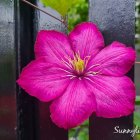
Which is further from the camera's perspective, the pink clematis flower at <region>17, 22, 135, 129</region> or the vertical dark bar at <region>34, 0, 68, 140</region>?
the vertical dark bar at <region>34, 0, 68, 140</region>

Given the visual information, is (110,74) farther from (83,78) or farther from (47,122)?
(47,122)

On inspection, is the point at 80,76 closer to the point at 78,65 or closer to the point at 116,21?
the point at 78,65

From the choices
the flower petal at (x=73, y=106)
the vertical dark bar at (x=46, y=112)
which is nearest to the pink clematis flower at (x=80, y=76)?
the flower petal at (x=73, y=106)

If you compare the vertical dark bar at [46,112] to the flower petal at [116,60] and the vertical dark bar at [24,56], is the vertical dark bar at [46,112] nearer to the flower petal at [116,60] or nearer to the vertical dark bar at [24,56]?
the vertical dark bar at [24,56]

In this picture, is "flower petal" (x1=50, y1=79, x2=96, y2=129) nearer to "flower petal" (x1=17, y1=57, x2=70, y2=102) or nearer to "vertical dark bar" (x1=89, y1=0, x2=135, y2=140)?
"flower petal" (x1=17, y1=57, x2=70, y2=102)

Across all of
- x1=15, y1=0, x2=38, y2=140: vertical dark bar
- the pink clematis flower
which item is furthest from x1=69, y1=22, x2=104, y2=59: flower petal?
x1=15, y1=0, x2=38, y2=140: vertical dark bar
